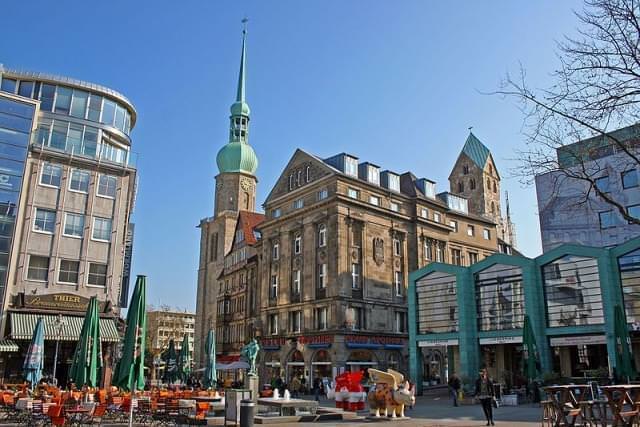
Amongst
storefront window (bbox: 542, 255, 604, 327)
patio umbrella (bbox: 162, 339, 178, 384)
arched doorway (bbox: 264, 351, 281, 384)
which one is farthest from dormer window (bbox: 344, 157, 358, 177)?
storefront window (bbox: 542, 255, 604, 327)

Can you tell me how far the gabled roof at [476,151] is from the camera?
93.0 m

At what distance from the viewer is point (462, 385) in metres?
32.5

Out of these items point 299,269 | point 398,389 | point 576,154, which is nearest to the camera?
point 576,154

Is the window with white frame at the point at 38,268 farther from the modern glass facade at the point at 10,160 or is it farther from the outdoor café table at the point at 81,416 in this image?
the outdoor café table at the point at 81,416

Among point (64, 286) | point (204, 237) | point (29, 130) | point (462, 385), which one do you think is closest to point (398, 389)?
point (462, 385)

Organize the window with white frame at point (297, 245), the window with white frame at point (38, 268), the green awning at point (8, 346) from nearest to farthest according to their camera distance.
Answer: the green awning at point (8, 346), the window with white frame at point (38, 268), the window with white frame at point (297, 245)

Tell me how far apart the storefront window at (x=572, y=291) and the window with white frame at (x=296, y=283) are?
21.9 meters

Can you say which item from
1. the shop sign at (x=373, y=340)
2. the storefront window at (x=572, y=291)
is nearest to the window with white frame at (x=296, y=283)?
the shop sign at (x=373, y=340)

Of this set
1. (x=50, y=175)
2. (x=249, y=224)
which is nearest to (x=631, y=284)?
(x=50, y=175)

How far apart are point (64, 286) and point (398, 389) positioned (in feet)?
70.6

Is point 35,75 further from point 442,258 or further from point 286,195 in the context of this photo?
point 442,258

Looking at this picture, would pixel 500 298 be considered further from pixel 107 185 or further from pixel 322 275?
pixel 107 185

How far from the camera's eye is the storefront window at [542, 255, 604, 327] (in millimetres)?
30219

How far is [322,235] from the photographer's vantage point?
154ft
